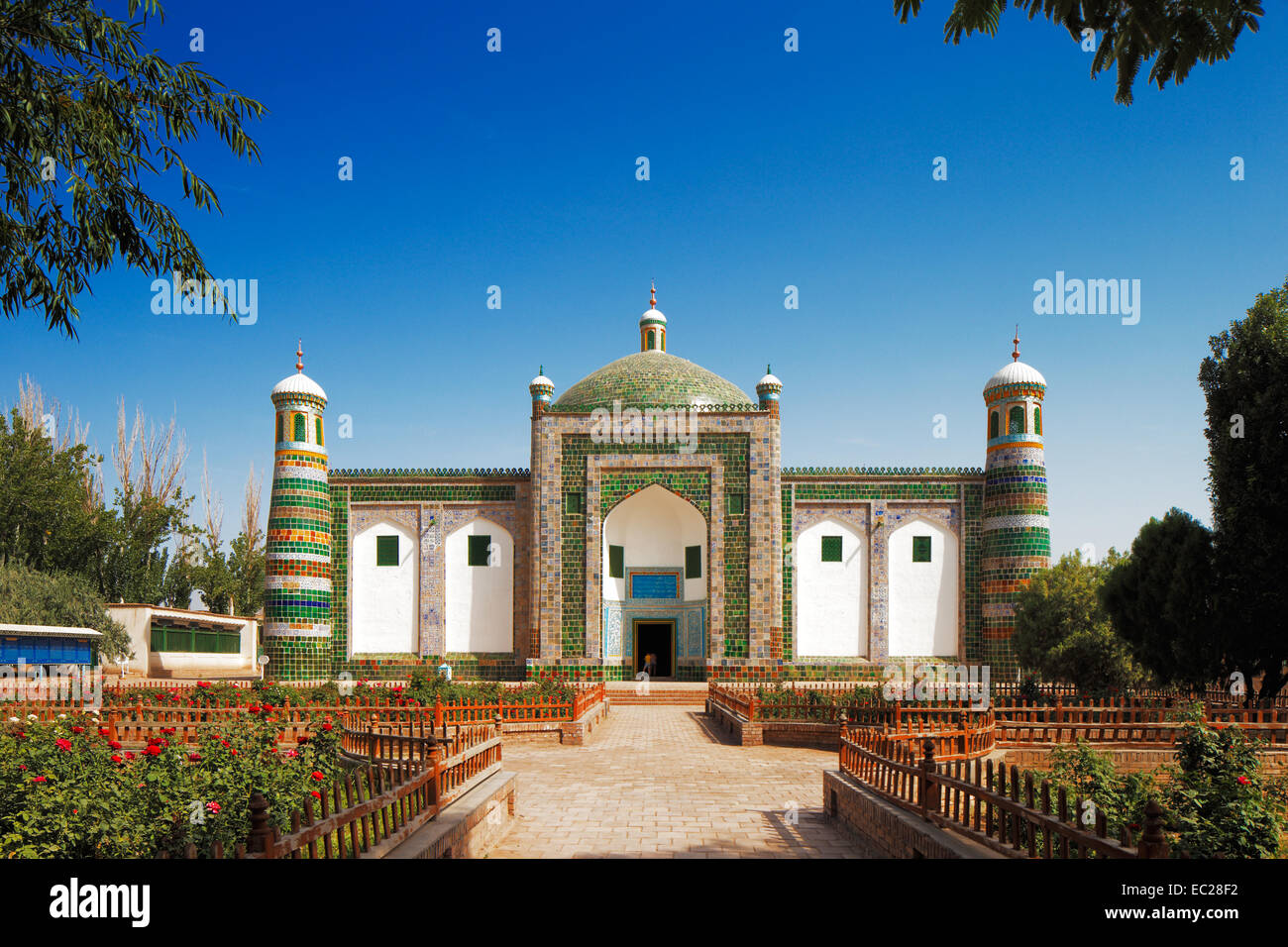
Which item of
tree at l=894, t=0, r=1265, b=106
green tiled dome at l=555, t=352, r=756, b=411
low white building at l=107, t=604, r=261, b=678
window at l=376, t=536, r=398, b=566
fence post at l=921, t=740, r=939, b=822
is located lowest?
low white building at l=107, t=604, r=261, b=678

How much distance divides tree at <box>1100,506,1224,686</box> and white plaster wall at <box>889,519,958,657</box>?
9.04m

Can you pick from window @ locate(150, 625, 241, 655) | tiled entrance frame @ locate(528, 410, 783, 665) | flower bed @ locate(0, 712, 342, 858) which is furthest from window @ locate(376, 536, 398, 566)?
flower bed @ locate(0, 712, 342, 858)

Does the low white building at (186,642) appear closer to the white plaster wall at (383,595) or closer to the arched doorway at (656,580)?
the white plaster wall at (383,595)

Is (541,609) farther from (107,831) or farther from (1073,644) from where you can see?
(107,831)

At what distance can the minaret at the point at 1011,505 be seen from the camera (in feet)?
78.8

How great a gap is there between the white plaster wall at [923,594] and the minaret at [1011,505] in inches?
37.3

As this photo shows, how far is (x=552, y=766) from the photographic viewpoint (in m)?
12.0

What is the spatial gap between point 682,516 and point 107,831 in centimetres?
2173

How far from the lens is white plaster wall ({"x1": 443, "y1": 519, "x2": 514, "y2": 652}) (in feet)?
83.2

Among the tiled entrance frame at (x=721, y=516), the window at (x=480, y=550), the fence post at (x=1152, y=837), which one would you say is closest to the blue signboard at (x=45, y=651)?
the window at (x=480, y=550)

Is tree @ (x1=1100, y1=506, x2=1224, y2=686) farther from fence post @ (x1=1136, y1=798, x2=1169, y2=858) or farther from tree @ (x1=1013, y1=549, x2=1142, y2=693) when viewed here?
fence post @ (x1=1136, y1=798, x2=1169, y2=858)

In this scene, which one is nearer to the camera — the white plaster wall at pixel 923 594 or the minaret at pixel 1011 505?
the minaret at pixel 1011 505

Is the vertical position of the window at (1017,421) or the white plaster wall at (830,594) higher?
the window at (1017,421)
